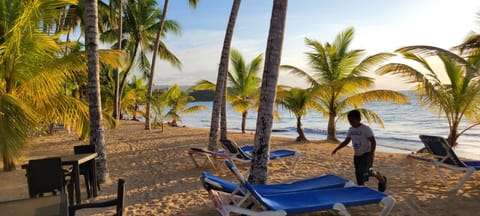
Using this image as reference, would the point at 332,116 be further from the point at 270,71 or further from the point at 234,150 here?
the point at 270,71

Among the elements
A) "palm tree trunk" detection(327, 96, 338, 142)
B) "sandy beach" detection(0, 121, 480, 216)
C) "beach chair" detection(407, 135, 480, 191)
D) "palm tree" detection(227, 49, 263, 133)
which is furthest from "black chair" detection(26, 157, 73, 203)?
"palm tree" detection(227, 49, 263, 133)

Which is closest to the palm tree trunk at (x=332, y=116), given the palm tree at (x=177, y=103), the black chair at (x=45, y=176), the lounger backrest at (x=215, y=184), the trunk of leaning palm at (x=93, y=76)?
the palm tree at (x=177, y=103)

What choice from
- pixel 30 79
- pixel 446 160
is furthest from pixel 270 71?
pixel 30 79

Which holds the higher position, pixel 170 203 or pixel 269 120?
pixel 269 120

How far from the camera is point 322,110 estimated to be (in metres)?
13.0

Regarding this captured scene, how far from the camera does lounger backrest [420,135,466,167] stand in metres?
5.21

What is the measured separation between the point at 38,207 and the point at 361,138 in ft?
12.8

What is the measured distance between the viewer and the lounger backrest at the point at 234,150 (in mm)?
6695

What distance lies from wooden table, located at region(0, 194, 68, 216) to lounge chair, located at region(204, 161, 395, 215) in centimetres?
158

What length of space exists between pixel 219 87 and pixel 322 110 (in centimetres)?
626

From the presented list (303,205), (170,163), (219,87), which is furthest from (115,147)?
(303,205)

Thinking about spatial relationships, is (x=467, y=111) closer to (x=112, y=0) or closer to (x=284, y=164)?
(x=284, y=164)

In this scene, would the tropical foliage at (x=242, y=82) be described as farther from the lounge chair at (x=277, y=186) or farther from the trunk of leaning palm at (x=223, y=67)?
the lounge chair at (x=277, y=186)

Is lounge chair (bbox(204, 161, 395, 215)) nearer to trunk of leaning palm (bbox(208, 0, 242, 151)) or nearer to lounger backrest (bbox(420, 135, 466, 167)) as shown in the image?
lounger backrest (bbox(420, 135, 466, 167))
